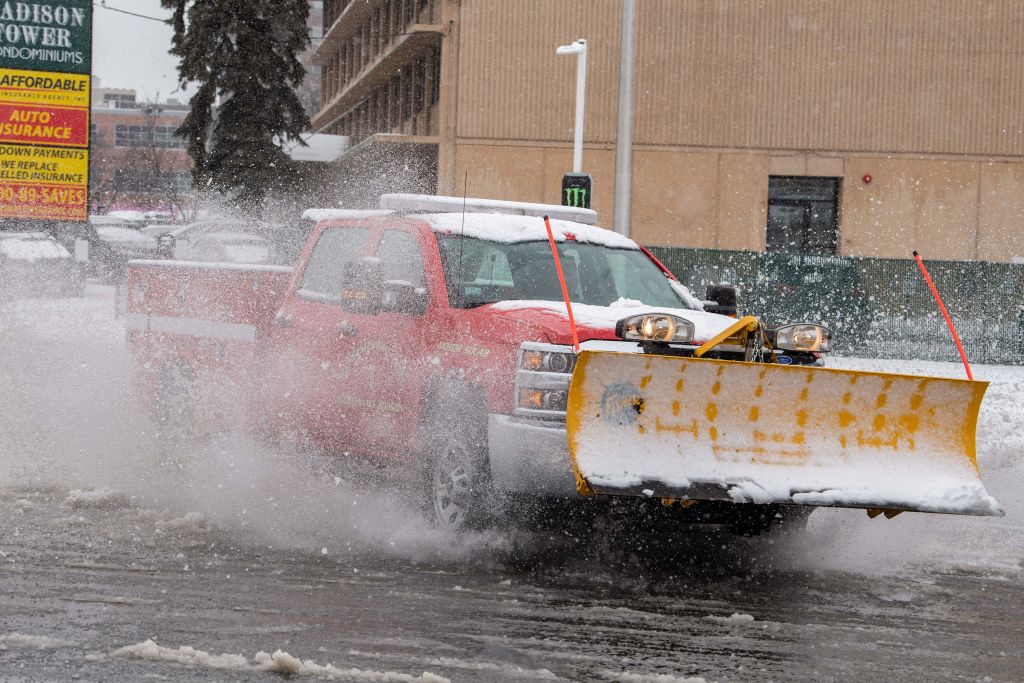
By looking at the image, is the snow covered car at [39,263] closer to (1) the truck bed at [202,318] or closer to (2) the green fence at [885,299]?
(2) the green fence at [885,299]

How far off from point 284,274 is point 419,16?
98.8ft

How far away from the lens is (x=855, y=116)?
34.7 meters

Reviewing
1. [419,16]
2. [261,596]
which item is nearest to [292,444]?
[261,596]

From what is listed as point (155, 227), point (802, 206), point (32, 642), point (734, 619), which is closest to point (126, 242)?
point (155, 227)

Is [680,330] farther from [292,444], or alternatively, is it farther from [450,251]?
[292,444]

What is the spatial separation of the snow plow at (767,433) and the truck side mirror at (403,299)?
160 centimetres

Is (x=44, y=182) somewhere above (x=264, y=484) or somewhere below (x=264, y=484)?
above

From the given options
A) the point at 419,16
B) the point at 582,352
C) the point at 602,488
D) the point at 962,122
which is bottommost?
the point at 602,488

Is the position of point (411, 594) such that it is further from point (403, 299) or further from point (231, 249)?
point (231, 249)

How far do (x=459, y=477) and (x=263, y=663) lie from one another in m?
2.38

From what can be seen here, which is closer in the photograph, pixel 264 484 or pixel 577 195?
pixel 264 484

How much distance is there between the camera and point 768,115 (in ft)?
114

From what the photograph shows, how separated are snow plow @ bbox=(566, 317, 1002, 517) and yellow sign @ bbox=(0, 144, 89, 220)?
19.5m

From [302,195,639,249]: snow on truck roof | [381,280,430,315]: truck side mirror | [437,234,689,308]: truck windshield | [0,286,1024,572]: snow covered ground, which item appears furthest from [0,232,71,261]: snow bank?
[381,280,430,315]: truck side mirror
